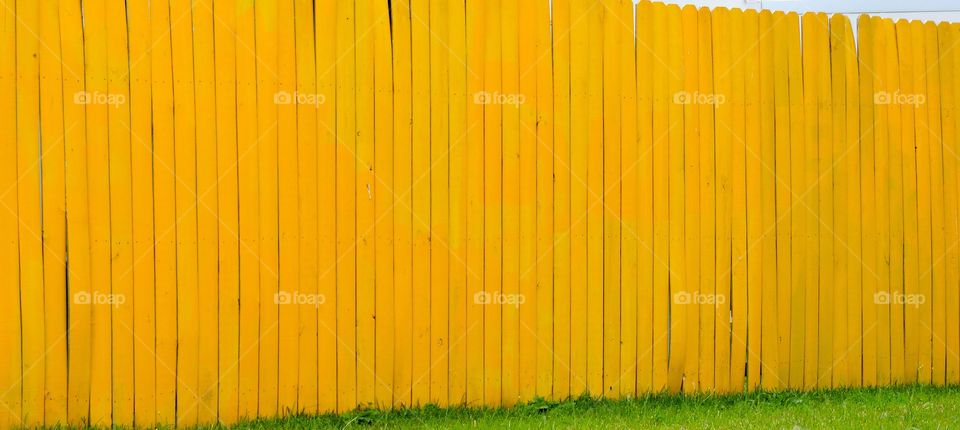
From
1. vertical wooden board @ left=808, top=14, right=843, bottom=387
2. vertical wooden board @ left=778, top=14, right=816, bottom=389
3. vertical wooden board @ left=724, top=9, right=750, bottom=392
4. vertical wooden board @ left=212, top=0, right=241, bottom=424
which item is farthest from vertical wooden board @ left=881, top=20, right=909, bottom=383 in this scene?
vertical wooden board @ left=212, top=0, right=241, bottom=424

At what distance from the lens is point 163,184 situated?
422 cm

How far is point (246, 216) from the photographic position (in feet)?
14.2

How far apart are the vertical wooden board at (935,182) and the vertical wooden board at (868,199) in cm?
38

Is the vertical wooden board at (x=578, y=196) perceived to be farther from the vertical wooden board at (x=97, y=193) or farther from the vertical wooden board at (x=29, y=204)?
the vertical wooden board at (x=29, y=204)

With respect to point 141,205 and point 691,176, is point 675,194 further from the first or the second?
point 141,205

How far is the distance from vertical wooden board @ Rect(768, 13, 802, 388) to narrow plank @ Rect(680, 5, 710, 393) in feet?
1.62

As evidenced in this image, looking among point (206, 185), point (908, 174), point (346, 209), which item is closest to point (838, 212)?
point (908, 174)

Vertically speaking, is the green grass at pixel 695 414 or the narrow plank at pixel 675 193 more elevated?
the narrow plank at pixel 675 193

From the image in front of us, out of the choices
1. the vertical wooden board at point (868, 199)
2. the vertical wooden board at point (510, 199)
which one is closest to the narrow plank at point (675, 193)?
the vertical wooden board at point (510, 199)

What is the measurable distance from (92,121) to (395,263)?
149 cm


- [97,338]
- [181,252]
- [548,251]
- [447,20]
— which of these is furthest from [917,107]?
[97,338]

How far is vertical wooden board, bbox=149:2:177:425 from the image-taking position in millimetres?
4215

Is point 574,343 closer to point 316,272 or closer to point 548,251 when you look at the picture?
point 548,251

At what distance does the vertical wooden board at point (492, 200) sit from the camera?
4684mm
